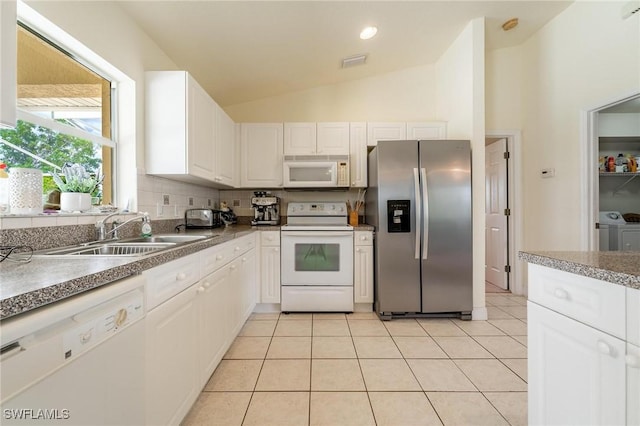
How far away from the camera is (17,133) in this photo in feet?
4.23

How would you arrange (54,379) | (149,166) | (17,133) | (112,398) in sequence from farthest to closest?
(149,166) < (17,133) < (112,398) < (54,379)

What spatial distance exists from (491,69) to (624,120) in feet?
4.94

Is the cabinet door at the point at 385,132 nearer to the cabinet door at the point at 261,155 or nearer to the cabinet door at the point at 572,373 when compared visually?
the cabinet door at the point at 261,155

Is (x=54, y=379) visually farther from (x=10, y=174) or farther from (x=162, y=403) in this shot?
(x=10, y=174)

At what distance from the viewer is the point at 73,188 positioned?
1468mm

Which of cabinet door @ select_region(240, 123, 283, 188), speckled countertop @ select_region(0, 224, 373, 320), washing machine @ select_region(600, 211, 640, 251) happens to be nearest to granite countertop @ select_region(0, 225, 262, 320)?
speckled countertop @ select_region(0, 224, 373, 320)

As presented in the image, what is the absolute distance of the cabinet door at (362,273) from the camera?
8.91 ft

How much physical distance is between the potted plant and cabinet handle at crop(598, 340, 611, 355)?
230 cm

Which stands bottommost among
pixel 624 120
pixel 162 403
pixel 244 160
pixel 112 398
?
pixel 162 403

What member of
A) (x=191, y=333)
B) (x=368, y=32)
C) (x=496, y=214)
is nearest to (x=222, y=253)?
(x=191, y=333)

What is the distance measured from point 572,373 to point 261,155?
298 cm

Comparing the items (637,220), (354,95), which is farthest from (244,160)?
(637,220)

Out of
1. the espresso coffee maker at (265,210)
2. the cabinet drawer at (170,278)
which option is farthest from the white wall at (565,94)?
the cabinet drawer at (170,278)

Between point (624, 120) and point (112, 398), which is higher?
point (624, 120)
